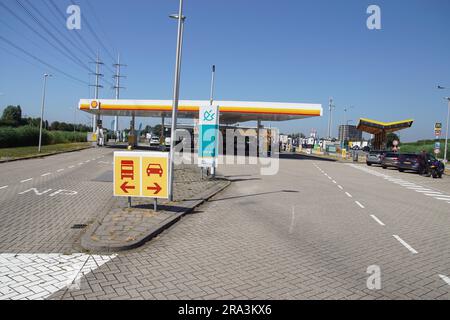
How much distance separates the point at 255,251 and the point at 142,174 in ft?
12.3

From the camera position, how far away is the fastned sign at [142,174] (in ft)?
28.4

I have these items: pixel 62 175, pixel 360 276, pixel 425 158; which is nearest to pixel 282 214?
pixel 360 276

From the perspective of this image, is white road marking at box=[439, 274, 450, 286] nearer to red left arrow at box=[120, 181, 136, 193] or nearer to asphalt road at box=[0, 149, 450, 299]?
asphalt road at box=[0, 149, 450, 299]

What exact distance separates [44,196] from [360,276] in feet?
30.0

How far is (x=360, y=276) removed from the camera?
5.16 metres

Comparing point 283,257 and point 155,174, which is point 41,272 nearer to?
point 283,257

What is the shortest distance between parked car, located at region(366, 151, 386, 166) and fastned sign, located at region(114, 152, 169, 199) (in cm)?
2991

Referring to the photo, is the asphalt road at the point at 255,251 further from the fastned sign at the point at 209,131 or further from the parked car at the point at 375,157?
the parked car at the point at 375,157

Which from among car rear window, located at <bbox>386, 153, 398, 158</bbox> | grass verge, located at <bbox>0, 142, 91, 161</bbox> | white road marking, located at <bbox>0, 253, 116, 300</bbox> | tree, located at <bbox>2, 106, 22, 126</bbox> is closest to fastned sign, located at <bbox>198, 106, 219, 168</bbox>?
white road marking, located at <bbox>0, 253, 116, 300</bbox>

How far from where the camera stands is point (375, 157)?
3472cm

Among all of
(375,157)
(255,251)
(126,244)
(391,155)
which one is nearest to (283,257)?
(255,251)

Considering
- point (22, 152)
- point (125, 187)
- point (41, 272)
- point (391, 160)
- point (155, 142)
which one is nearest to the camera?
point (41, 272)
